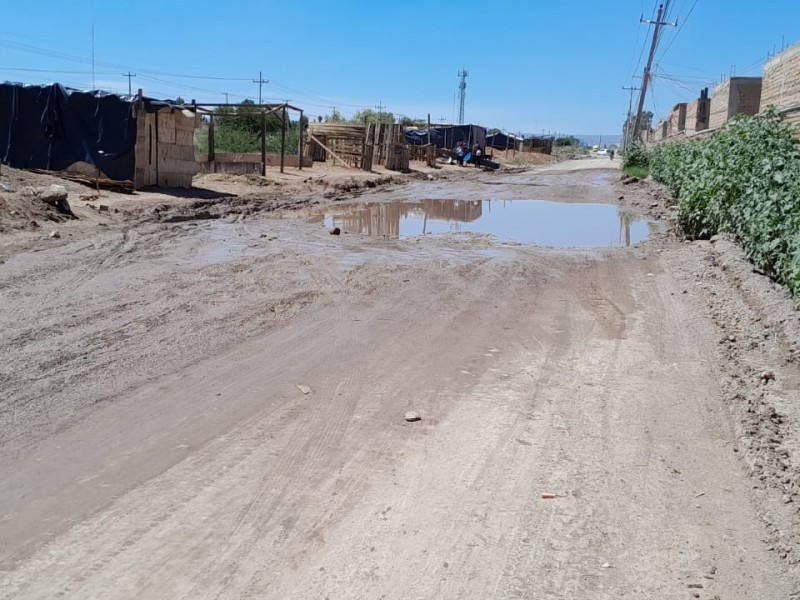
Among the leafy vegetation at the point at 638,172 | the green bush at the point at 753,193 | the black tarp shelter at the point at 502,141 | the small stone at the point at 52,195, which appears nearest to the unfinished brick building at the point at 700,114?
the leafy vegetation at the point at 638,172

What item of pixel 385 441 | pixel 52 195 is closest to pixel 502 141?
pixel 52 195

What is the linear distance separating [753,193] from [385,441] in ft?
25.2

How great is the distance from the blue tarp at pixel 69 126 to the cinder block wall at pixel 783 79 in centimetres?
1711

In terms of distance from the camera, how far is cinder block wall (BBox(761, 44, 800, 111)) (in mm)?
19844

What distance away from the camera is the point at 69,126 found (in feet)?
61.5

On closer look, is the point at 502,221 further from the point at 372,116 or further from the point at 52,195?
the point at 372,116

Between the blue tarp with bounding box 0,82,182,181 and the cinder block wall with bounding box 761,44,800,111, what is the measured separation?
1711 cm

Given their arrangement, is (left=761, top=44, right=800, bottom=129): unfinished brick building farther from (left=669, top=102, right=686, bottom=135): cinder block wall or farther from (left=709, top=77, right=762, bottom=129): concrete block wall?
(left=669, top=102, right=686, bottom=135): cinder block wall

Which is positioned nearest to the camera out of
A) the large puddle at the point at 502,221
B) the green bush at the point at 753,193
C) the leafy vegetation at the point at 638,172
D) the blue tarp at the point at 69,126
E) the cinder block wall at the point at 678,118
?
the green bush at the point at 753,193

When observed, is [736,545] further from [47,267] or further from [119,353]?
[47,267]

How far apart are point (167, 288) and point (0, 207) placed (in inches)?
220

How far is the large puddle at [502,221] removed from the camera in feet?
50.2

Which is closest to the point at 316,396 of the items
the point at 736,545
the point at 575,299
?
the point at 736,545

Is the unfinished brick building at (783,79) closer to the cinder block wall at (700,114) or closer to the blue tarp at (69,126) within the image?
the cinder block wall at (700,114)
